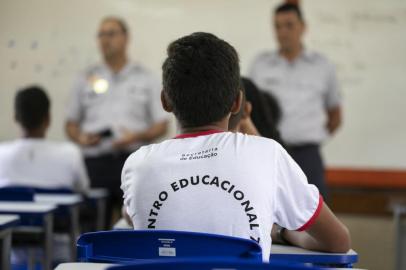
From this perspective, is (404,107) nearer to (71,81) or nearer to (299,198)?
(71,81)

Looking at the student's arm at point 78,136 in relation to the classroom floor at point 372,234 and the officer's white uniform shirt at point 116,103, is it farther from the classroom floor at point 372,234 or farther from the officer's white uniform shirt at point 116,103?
the classroom floor at point 372,234

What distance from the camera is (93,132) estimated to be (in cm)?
534

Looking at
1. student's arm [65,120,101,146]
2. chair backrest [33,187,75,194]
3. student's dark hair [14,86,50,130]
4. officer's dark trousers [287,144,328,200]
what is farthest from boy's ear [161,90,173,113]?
student's arm [65,120,101,146]

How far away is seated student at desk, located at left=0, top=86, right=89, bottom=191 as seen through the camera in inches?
161

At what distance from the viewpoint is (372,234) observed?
585cm

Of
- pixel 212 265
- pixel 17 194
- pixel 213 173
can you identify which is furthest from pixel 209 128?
pixel 17 194

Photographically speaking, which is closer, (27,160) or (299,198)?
(299,198)

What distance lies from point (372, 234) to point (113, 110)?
7.85 ft

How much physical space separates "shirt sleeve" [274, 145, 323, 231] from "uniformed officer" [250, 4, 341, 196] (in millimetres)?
3122

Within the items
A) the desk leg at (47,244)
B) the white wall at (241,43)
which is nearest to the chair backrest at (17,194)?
the desk leg at (47,244)

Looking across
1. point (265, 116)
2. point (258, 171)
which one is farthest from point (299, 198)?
point (265, 116)

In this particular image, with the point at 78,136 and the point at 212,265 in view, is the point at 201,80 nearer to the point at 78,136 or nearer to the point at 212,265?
the point at 212,265

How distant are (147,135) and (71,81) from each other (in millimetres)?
1061

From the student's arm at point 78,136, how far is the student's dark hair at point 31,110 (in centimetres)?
90
